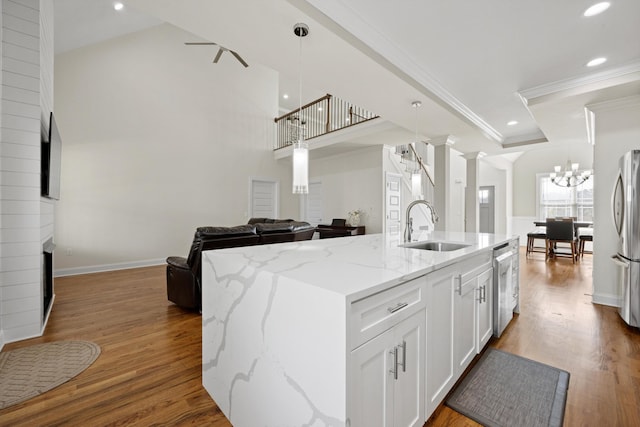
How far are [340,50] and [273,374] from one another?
233cm

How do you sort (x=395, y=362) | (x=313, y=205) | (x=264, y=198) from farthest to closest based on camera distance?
1. (x=313, y=205)
2. (x=264, y=198)
3. (x=395, y=362)

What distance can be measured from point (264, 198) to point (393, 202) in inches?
132

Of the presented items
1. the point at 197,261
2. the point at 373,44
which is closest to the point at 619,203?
the point at 373,44

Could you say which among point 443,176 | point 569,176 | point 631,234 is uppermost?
Answer: point 569,176

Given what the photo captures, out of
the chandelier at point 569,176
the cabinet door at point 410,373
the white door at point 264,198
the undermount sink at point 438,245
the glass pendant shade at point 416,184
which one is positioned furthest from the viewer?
the white door at point 264,198

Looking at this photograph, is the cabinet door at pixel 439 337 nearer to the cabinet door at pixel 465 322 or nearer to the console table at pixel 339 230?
the cabinet door at pixel 465 322

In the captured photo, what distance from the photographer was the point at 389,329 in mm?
1170

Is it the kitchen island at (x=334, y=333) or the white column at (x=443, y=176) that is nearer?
the kitchen island at (x=334, y=333)

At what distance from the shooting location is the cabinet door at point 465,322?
1.76m

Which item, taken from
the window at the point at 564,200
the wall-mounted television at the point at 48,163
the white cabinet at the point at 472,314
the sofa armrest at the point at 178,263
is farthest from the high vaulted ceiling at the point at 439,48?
the window at the point at 564,200

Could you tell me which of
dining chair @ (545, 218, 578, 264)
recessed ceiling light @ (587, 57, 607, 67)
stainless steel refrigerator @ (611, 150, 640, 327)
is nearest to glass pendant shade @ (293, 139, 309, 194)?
recessed ceiling light @ (587, 57, 607, 67)

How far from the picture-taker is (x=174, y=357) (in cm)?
220

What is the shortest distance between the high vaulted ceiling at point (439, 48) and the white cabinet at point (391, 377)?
1999mm

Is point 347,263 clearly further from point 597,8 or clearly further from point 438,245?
point 597,8
